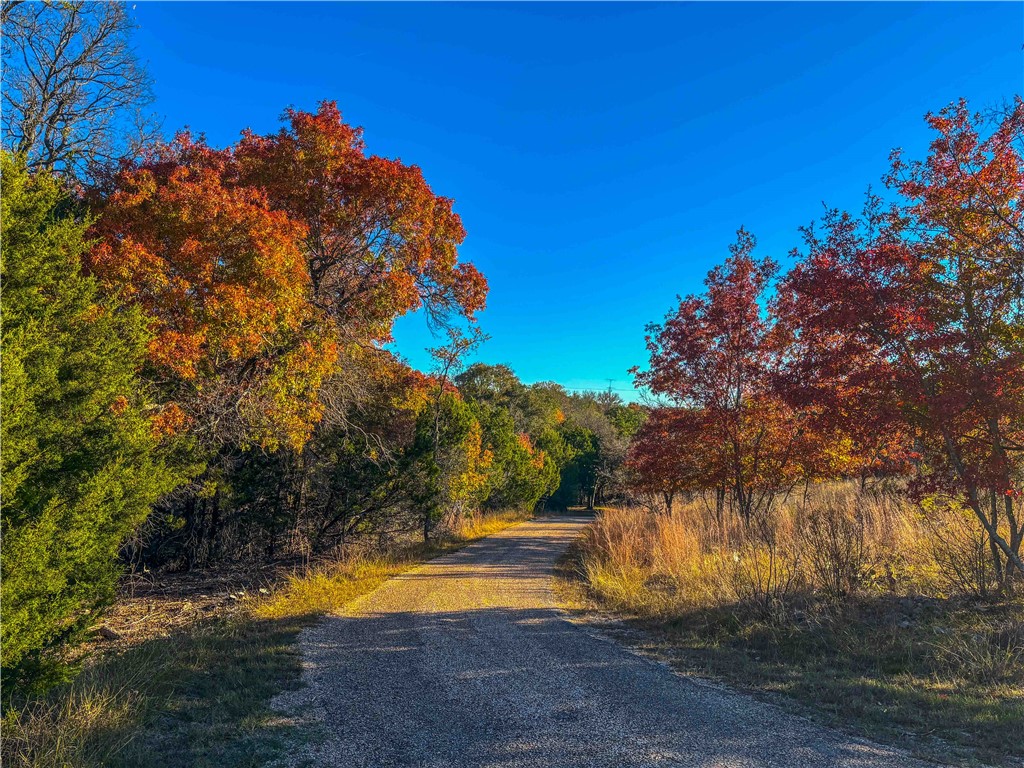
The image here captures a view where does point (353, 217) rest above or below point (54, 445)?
above

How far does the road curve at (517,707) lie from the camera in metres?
3.50

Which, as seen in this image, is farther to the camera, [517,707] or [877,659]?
[877,659]

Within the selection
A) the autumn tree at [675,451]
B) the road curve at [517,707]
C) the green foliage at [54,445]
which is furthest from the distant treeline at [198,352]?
the autumn tree at [675,451]

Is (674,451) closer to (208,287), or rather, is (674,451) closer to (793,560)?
(793,560)

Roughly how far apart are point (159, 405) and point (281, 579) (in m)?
4.40

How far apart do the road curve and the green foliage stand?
6.22ft

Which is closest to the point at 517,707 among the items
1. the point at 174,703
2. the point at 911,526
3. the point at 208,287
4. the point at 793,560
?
the point at 174,703

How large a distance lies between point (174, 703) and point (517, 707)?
9.12 feet

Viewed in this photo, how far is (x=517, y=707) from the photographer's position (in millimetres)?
4344

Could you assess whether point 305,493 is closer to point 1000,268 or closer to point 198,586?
point 198,586

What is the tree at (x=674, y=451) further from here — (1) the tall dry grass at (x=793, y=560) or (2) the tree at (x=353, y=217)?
(2) the tree at (x=353, y=217)

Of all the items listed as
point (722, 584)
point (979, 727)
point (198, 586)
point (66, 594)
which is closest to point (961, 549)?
point (722, 584)

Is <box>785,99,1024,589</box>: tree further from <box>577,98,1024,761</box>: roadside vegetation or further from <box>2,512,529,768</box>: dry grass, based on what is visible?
<box>2,512,529,768</box>: dry grass

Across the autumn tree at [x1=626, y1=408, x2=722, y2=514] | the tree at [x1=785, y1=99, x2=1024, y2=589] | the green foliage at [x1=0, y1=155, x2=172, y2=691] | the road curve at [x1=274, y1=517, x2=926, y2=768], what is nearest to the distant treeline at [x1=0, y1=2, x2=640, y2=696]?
the green foliage at [x1=0, y1=155, x2=172, y2=691]
